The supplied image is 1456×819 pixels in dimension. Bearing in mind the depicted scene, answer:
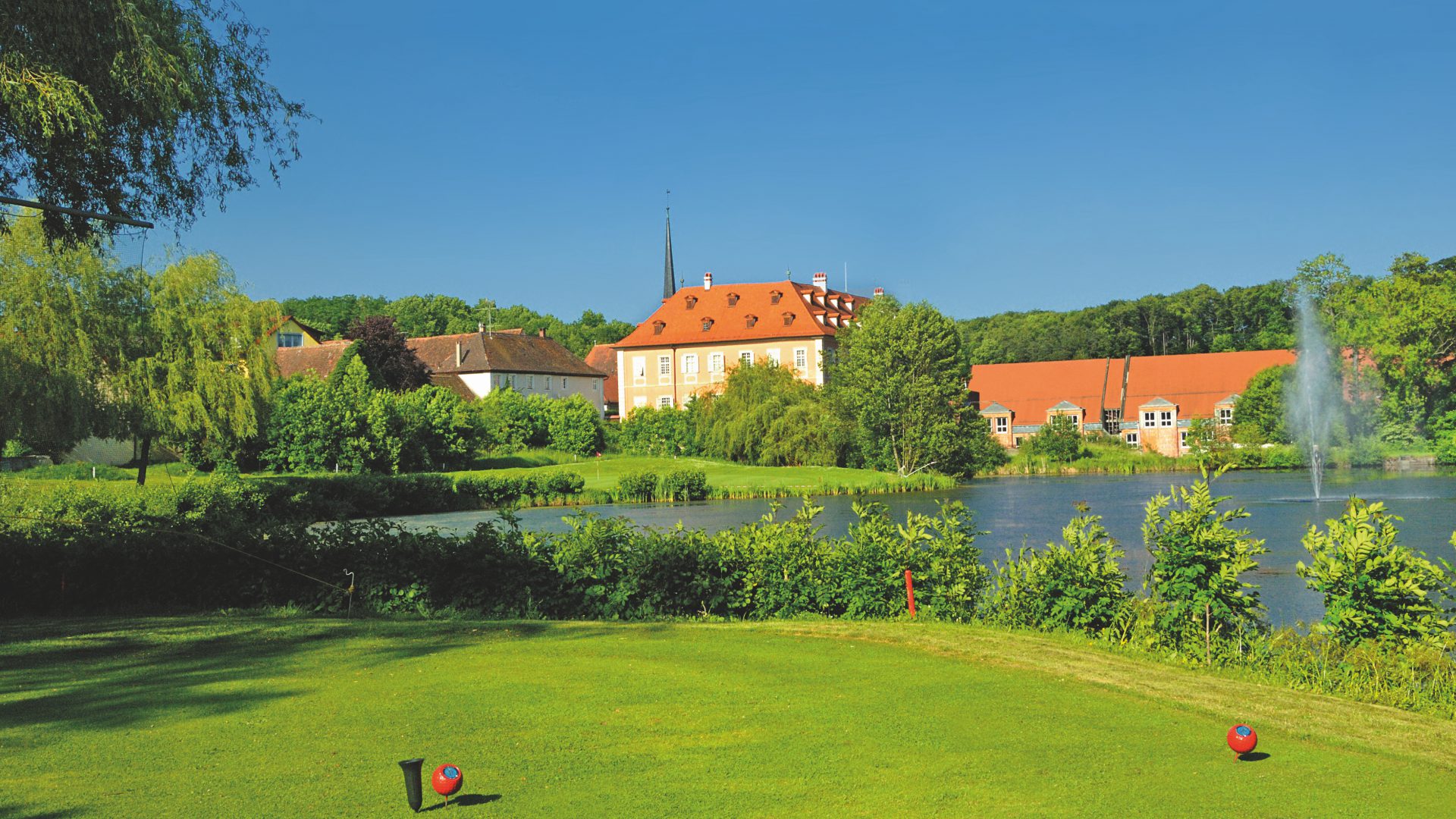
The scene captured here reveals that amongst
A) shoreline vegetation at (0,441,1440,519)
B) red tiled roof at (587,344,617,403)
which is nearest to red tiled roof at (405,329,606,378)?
shoreline vegetation at (0,441,1440,519)

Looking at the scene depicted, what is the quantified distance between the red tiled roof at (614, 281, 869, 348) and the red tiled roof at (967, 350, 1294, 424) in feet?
47.2

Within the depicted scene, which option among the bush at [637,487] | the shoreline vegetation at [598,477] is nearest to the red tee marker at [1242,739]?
the shoreline vegetation at [598,477]

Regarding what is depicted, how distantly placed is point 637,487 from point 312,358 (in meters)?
35.7

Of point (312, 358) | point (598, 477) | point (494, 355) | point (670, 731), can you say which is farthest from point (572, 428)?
point (670, 731)

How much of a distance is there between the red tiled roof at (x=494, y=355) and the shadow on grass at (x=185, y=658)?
7338cm

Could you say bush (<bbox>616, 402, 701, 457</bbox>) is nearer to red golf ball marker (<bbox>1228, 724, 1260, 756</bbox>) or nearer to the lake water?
the lake water

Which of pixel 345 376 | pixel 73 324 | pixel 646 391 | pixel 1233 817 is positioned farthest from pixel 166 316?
pixel 646 391

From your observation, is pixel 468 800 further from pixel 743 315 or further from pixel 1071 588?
pixel 743 315

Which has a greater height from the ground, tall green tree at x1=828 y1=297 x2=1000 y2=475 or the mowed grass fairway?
tall green tree at x1=828 y1=297 x2=1000 y2=475

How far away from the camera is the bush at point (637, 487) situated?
54.0m

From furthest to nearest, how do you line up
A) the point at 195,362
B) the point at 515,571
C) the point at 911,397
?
the point at 911,397 < the point at 195,362 < the point at 515,571

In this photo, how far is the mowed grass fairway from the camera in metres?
7.12

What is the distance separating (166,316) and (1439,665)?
4139 cm

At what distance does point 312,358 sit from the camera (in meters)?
79.9
